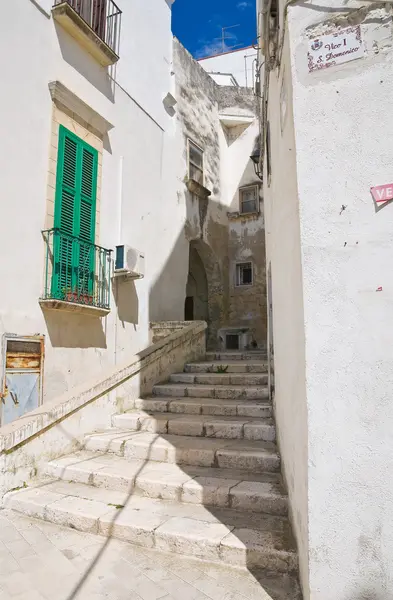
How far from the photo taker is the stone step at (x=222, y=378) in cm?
667

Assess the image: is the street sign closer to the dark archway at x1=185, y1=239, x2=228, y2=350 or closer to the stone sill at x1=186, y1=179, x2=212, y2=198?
the stone sill at x1=186, y1=179, x2=212, y2=198

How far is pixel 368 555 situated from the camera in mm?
2248

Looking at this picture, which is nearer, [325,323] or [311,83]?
[325,323]

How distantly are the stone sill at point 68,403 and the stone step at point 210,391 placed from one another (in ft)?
1.64

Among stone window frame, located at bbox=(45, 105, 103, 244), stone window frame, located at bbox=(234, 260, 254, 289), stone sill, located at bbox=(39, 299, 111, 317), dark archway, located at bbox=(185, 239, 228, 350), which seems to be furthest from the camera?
stone window frame, located at bbox=(234, 260, 254, 289)

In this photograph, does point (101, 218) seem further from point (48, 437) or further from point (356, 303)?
point (356, 303)

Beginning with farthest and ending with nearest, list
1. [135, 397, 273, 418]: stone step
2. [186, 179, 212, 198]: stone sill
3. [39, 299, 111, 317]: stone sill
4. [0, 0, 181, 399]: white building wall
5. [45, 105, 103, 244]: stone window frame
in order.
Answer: [186, 179, 212, 198]: stone sill < [45, 105, 103, 244]: stone window frame < [39, 299, 111, 317]: stone sill < [0, 0, 181, 399]: white building wall < [135, 397, 273, 418]: stone step

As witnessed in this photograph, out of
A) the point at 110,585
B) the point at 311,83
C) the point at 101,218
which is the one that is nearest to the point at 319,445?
the point at 110,585

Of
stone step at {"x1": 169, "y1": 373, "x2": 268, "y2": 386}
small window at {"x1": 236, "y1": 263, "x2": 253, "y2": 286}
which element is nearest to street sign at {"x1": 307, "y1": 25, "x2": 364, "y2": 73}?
stone step at {"x1": 169, "y1": 373, "x2": 268, "y2": 386}


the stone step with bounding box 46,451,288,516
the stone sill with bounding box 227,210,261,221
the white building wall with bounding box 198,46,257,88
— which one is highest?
the white building wall with bounding box 198,46,257,88

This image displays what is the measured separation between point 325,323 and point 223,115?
14.5 metres

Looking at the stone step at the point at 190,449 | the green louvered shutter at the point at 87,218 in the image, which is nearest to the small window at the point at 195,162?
the green louvered shutter at the point at 87,218

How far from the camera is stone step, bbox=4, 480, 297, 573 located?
→ 116 inches

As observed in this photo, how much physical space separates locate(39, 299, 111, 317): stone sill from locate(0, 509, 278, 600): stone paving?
3.70 m
